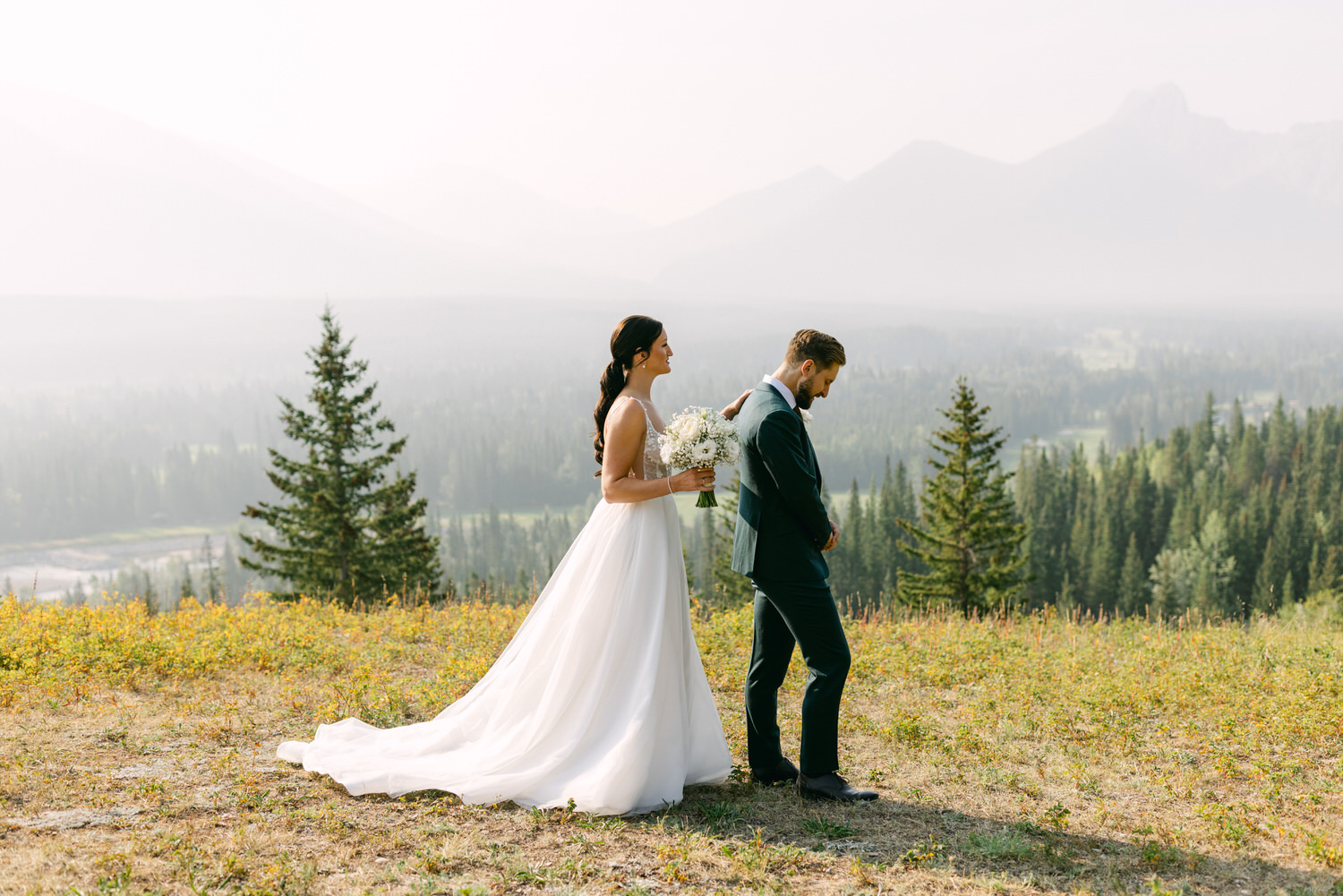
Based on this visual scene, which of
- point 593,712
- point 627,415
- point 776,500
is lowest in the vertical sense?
point 593,712

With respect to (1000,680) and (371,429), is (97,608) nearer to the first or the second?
(1000,680)

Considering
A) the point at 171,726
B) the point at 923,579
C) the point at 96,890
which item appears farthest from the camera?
the point at 923,579

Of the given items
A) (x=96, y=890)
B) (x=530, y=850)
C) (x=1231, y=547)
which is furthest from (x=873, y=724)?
(x=1231, y=547)

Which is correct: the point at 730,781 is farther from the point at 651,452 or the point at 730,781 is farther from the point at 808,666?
the point at 651,452

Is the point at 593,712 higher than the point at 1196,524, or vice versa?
the point at 593,712

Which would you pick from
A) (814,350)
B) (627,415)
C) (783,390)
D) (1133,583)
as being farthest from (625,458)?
(1133,583)

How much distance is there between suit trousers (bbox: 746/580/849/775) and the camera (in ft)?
19.6

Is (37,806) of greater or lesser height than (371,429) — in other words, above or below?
below

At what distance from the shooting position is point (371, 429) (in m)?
35.0

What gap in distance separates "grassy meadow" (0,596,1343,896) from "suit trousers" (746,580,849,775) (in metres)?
0.37

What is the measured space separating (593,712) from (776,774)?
61.3 inches

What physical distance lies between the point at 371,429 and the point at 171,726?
28704 millimetres

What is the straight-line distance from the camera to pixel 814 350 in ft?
19.7

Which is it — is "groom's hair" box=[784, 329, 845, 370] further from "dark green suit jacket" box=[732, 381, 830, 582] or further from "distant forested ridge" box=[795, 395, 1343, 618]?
"distant forested ridge" box=[795, 395, 1343, 618]
